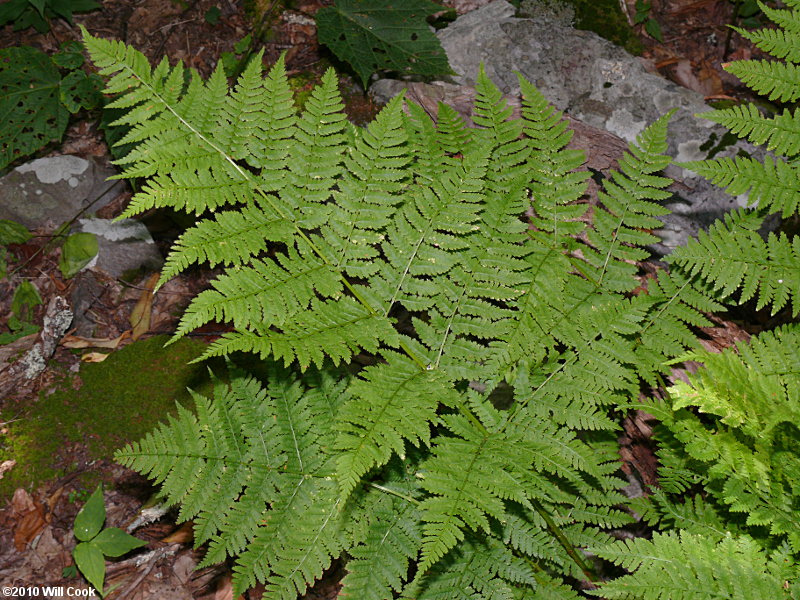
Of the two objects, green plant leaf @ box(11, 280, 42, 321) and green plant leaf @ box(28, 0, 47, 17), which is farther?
green plant leaf @ box(28, 0, 47, 17)

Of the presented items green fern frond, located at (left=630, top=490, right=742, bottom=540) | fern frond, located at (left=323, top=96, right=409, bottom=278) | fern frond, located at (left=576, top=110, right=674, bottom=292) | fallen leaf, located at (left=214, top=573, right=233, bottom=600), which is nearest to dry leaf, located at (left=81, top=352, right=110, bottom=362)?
fallen leaf, located at (left=214, top=573, right=233, bottom=600)

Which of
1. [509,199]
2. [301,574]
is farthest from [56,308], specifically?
[509,199]

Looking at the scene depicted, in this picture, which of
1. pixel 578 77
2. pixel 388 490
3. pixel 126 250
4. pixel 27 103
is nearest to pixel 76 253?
pixel 126 250

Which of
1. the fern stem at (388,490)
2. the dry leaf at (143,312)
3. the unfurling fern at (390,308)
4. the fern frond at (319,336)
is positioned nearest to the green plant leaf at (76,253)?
the dry leaf at (143,312)

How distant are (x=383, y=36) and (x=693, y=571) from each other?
364cm

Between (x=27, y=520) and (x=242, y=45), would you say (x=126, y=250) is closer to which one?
(x=27, y=520)

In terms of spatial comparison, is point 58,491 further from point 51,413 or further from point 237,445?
point 237,445

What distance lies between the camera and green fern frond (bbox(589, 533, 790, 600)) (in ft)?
7.27

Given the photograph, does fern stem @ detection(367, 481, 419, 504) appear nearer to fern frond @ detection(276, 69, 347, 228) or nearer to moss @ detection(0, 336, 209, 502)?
fern frond @ detection(276, 69, 347, 228)

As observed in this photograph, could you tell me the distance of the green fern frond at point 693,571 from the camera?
87.3 inches

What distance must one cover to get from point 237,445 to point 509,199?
5.57 ft

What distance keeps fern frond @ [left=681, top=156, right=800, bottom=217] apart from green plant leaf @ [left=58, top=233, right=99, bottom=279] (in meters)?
3.83

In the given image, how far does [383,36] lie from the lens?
4.08 m

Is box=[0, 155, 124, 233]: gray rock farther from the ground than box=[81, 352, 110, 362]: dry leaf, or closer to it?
farther from the ground
